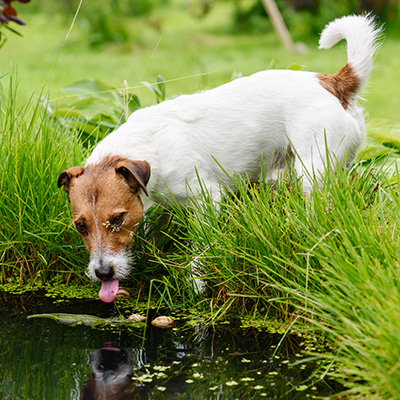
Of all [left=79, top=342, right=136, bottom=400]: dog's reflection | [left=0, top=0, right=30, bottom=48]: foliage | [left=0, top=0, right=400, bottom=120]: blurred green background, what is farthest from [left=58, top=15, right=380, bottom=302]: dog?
[left=0, top=0, right=400, bottom=120]: blurred green background

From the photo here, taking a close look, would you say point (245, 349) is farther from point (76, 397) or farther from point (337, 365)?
point (76, 397)

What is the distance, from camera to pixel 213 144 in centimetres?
384

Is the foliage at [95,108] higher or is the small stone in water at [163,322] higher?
the foliage at [95,108]

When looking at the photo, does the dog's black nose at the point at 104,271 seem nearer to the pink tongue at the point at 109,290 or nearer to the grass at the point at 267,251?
the pink tongue at the point at 109,290

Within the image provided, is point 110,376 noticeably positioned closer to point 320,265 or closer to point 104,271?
point 104,271

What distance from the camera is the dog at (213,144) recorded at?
332 centimetres

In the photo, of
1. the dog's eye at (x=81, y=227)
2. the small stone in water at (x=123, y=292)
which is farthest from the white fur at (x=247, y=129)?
the small stone in water at (x=123, y=292)

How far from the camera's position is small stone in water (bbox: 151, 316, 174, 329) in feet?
10.7

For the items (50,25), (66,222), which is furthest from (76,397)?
(50,25)

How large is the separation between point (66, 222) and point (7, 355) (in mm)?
1064

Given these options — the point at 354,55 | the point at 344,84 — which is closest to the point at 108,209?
the point at 344,84

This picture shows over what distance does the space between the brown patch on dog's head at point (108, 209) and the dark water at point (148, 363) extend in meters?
0.39

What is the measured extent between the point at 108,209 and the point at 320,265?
1.17 metres

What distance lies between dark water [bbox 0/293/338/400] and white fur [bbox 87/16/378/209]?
35.9 inches
